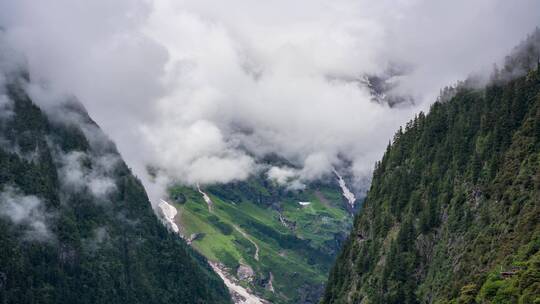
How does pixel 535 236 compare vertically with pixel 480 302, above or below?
above

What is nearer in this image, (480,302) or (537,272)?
(537,272)

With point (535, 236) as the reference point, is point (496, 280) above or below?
below

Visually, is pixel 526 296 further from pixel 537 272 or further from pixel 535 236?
pixel 535 236

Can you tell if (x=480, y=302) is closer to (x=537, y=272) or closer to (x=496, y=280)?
(x=496, y=280)

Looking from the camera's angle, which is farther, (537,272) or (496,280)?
(496,280)

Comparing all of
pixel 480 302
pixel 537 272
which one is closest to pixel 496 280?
pixel 480 302

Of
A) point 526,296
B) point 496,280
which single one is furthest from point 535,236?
point 526,296

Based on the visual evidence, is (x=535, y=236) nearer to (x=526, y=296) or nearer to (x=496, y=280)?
(x=496, y=280)
